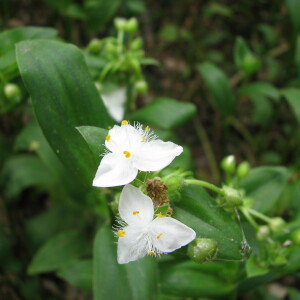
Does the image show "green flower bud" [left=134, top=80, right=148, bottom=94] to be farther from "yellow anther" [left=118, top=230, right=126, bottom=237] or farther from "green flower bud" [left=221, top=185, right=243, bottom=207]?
"yellow anther" [left=118, top=230, right=126, bottom=237]

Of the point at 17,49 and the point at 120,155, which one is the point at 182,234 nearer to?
the point at 120,155

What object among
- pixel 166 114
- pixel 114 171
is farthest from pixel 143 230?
pixel 166 114

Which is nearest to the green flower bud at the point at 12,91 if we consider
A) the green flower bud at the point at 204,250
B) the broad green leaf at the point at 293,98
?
the green flower bud at the point at 204,250

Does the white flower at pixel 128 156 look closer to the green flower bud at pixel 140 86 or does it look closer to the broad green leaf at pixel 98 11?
the green flower bud at pixel 140 86

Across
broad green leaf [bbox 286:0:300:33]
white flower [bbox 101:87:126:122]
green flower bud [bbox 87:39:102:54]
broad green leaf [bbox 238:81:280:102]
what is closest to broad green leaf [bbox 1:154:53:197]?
white flower [bbox 101:87:126:122]

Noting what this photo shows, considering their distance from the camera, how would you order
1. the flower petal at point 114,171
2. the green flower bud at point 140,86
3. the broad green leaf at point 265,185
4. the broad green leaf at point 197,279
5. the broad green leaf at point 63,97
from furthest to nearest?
the green flower bud at point 140,86, the broad green leaf at point 265,185, the broad green leaf at point 197,279, the broad green leaf at point 63,97, the flower petal at point 114,171

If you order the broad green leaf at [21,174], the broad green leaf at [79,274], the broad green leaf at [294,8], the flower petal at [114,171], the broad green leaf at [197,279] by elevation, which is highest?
the flower petal at [114,171]

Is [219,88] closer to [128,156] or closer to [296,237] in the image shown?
[296,237]
